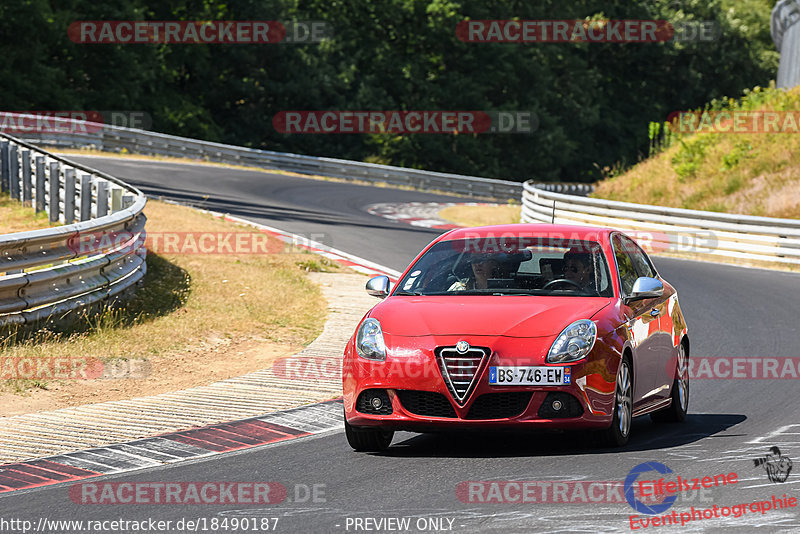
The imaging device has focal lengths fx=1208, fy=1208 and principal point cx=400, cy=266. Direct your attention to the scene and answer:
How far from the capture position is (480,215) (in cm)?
3475

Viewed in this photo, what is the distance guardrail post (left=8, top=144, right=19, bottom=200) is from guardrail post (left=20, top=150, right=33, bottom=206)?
662 millimetres

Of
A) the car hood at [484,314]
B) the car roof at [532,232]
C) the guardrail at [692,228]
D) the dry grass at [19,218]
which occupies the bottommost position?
the guardrail at [692,228]

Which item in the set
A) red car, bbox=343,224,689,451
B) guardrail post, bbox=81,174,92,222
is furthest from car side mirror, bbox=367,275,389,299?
guardrail post, bbox=81,174,92,222

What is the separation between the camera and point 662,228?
2664 cm

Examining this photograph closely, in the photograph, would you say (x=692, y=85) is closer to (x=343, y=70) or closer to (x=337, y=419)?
(x=343, y=70)

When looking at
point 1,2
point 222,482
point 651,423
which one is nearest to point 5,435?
point 222,482

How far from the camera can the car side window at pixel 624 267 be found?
29.1 ft

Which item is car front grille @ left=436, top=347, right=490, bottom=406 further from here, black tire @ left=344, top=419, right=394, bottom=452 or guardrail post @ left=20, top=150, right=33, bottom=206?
guardrail post @ left=20, top=150, right=33, bottom=206

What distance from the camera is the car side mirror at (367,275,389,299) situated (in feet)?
28.7

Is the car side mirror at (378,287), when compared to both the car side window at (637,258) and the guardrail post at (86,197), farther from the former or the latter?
the guardrail post at (86,197)

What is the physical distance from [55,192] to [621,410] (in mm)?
13339

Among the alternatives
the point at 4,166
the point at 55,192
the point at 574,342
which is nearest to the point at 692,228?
the point at 55,192

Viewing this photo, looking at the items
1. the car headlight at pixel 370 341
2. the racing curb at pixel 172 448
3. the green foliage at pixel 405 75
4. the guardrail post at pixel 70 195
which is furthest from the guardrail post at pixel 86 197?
the green foliage at pixel 405 75

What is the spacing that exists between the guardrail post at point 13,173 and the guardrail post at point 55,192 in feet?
8.57
